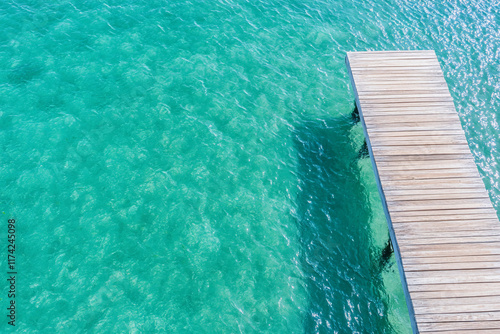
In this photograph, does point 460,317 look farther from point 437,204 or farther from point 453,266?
point 437,204

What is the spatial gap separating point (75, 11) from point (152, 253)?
571 inches

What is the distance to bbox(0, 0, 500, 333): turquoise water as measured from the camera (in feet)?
46.6

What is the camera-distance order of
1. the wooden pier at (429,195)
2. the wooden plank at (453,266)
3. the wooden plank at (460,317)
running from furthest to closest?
the wooden plank at (453,266)
the wooden pier at (429,195)
the wooden plank at (460,317)

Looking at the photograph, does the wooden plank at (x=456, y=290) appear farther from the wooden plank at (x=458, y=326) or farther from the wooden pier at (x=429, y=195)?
the wooden plank at (x=458, y=326)

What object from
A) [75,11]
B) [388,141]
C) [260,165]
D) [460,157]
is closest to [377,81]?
[388,141]

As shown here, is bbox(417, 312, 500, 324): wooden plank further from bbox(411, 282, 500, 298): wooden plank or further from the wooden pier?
bbox(411, 282, 500, 298): wooden plank

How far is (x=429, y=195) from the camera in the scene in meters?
14.4

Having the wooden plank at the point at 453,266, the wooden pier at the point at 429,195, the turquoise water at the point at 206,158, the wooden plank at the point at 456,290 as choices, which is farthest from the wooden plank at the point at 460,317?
the turquoise water at the point at 206,158

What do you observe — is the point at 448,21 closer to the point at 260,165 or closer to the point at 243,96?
the point at 243,96

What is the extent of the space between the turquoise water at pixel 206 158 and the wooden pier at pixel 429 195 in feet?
7.72

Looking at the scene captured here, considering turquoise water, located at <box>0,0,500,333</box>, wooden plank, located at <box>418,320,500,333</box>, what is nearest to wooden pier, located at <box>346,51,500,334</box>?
wooden plank, located at <box>418,320,500,333</box>

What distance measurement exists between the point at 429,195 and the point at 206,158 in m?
8.42

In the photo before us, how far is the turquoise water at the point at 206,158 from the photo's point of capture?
1420cm

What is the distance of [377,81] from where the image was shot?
17.5m
